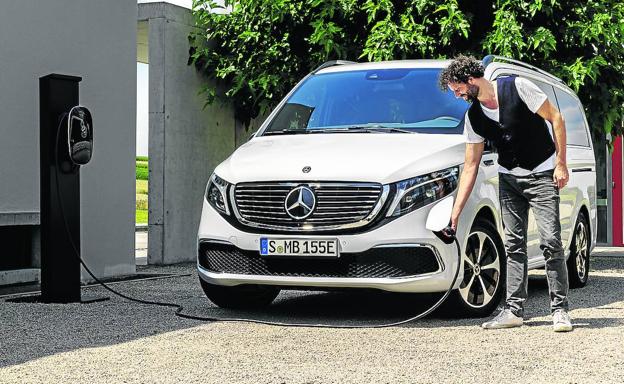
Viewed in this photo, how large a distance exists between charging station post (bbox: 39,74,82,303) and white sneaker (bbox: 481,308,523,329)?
3.63m

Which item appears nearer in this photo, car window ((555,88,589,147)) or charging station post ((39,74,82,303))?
charging station post ((39,74,82,303))

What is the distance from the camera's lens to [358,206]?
24.2 ft

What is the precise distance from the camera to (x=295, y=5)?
46.2 feet

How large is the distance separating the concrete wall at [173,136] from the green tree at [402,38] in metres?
0.29

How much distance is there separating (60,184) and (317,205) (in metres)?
2.60

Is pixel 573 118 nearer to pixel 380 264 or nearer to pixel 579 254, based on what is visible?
pixel 579 254

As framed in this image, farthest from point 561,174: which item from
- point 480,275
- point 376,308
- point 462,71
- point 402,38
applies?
point 402,38

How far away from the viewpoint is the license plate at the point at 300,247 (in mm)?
7406

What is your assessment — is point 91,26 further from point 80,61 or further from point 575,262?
point 575,262

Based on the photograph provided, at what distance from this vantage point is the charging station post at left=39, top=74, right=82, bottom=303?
8961 mm

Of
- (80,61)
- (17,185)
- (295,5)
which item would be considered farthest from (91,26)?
(295,5)

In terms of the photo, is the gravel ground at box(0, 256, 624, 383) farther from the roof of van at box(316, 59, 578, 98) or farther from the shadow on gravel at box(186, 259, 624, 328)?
the roof of van at box(316, 59, 578, 98)

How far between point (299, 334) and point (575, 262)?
14.6 feet

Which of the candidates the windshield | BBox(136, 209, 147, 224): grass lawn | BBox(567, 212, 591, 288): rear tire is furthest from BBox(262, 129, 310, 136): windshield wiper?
BBox(136, 209, 147, 224): grass lawn
